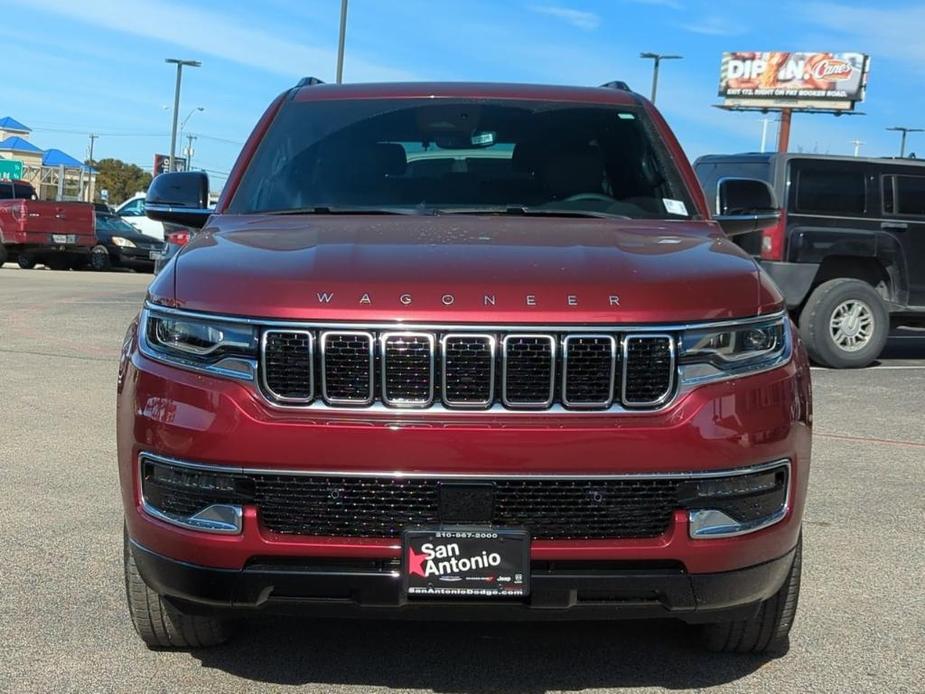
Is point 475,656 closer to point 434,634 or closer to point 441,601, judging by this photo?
point 434,634

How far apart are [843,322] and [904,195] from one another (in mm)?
1357

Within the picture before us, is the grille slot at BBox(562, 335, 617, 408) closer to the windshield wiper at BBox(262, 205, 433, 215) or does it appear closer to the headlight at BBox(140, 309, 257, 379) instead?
the headlight at BBox(140, 309, 257, 379)

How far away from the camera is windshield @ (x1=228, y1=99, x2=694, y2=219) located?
4.23 m

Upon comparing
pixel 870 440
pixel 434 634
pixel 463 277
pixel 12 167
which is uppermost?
pixel 12 167

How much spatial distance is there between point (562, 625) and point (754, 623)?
69cm

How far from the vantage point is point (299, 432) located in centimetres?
284

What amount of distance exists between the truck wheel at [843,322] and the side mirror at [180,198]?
765cm

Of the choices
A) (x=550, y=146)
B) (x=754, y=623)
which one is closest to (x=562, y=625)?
(x=754, y=623)

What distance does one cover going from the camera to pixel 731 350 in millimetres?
3049

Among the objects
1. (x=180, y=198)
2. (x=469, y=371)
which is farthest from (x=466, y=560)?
(x=180, y=198)

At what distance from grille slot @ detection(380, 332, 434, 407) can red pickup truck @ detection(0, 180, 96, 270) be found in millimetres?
22797

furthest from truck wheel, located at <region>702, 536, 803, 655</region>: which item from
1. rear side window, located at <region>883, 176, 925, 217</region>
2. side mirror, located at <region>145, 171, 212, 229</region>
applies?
rear side window, located at <region>883, 176, 925, 217</region>

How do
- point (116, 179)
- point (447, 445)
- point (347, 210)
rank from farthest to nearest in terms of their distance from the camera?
point (116, 179) < point (347, 210) < point (447, 445)

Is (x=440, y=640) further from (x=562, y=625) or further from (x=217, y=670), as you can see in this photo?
(x=217, y=670)
